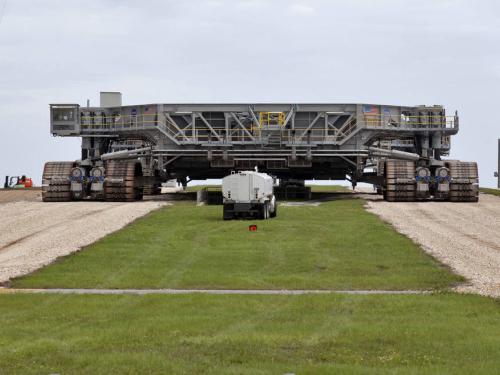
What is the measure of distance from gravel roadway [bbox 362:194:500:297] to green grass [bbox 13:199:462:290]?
0.67 m

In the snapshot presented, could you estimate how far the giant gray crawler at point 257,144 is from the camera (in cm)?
4878

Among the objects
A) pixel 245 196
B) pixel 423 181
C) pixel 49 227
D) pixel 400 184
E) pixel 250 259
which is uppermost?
pixel 423 181

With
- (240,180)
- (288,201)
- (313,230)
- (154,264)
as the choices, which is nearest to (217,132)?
(288,201)

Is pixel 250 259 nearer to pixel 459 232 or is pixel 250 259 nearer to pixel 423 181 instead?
pixel 459 232

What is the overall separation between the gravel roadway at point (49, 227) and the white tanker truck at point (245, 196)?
14.1ft

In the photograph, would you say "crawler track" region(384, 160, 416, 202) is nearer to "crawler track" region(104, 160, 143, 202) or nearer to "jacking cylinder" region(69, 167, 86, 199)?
"crawler track" region(104, 160, 143, 202)

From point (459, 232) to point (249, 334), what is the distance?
19.8m

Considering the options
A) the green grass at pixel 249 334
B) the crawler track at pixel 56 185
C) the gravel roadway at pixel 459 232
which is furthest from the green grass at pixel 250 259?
the crawler track at pixel 56 185

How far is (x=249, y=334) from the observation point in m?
12.4

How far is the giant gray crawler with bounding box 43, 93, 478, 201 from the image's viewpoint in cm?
4878

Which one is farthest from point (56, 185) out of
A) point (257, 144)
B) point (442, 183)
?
point (442, 183)

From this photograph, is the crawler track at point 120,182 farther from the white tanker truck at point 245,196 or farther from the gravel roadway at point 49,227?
the white tanker truck at point 245,196

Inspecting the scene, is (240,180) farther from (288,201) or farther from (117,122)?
(117,122)

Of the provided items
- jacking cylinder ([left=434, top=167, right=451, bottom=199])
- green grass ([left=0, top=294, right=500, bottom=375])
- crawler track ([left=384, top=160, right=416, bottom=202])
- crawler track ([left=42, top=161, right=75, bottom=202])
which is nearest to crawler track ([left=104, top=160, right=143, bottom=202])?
crawler track ([left=42, top=161, right=75, bottom=202])
